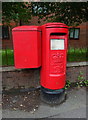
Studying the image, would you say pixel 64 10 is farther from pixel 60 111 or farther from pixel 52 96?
pixel 60 111

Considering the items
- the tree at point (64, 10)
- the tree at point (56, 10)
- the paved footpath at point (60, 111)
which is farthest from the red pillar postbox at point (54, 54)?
the tree at point (64, 10)

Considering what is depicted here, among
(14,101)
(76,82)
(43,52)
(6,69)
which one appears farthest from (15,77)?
(76,82)

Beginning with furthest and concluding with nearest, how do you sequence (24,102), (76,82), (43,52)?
(76,82)
(24,102)
(43,52)

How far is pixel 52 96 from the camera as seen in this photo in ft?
8.06

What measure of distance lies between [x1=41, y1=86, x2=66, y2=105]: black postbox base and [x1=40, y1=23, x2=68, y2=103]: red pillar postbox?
0.08ft

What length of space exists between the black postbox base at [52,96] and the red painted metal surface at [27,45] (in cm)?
69

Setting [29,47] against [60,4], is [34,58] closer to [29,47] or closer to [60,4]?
[29,47]

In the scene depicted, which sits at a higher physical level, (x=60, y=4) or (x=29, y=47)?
(x=60, y=4)

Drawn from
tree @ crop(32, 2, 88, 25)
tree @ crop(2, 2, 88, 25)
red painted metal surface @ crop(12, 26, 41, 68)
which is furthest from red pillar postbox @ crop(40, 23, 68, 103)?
tree @ crop(32, 2, 88, 25)

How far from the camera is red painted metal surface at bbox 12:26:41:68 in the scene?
2.04 metres

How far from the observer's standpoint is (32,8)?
5.29 metres

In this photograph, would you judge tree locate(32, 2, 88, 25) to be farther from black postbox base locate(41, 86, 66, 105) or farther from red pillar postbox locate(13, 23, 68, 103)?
black postbox base locate(41, 86, 66, 105)

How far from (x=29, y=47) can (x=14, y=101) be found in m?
1.38

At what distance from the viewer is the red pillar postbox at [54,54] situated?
202 cm
